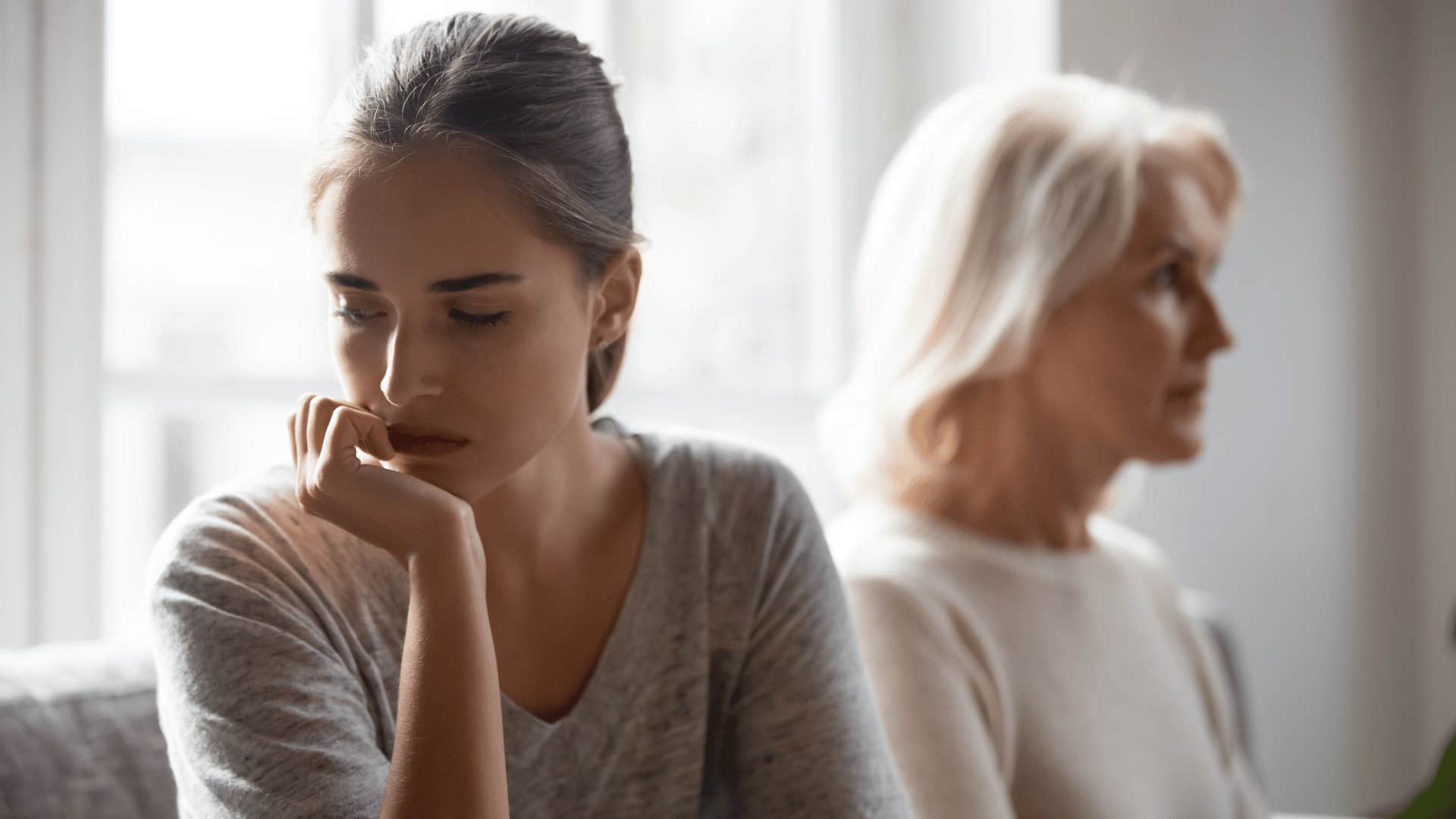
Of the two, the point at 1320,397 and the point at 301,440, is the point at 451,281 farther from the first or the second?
the point at 1320,397

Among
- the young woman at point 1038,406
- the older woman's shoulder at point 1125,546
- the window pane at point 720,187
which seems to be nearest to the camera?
the young woman at point 1038,406

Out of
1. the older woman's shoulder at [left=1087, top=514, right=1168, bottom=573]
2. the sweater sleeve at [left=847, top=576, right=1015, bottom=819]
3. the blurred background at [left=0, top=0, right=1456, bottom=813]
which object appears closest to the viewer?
the sweater sleeve at [left=847, top=576, right=1015, bottom=819]

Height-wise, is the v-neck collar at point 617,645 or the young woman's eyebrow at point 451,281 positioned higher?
the young woman's eyebrow at point 451,281

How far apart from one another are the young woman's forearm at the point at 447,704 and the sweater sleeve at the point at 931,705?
0.57 meters

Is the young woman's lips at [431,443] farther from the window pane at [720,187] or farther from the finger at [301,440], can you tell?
the window pane at [720,187]

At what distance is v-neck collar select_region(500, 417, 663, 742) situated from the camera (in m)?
1.02

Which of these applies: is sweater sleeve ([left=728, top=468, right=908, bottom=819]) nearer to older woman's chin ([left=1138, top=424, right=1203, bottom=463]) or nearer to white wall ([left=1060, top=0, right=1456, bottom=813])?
older woman's chin ([left=1138, top=424, right=1203, bottom=463])

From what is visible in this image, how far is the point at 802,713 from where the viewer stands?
3.58 feet

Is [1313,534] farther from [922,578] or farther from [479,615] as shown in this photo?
[479,615]

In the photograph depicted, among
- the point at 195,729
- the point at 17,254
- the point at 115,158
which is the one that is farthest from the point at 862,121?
the point at 195,729

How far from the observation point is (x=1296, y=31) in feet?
8.00

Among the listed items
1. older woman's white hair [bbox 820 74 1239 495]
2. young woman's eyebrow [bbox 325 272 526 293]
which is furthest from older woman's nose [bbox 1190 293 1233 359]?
young woman's eyebrow [bbox 325 272 526 293]

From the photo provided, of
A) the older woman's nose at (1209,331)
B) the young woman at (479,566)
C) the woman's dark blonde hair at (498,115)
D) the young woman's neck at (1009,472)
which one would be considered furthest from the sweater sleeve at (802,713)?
the older woman's nose at (1209,331)

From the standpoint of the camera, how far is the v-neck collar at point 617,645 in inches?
40.2
